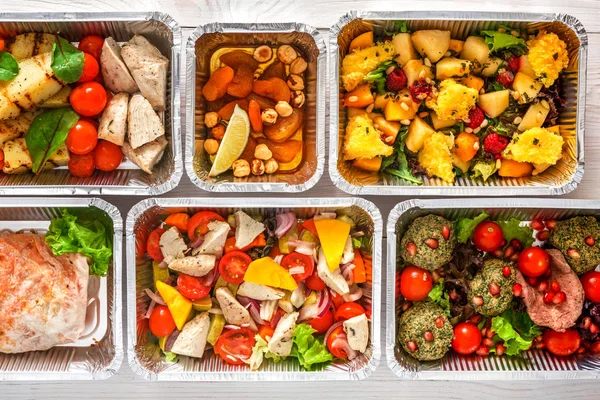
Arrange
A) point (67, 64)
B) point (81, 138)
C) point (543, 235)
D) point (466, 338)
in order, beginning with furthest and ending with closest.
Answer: point (543, 235), point (466, 338), point (81, 138), point (67, 64)

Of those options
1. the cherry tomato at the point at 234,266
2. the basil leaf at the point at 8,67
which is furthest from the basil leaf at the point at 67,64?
the cherry tomato at the point at 234,266

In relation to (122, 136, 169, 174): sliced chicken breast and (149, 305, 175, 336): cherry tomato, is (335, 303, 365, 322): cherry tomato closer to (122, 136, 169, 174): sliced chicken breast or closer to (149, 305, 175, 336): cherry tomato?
(149, 305, 175, 336): cherry tomato

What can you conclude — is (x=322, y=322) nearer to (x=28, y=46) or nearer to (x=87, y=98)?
(x=87, y=98)

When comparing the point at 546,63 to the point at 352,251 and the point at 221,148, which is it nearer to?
the point at 352,251

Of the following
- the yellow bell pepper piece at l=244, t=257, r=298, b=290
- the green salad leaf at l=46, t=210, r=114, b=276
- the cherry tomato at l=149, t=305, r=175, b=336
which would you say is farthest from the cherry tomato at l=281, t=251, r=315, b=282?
the green salad leaf at l=46, t=210, r=114, b=276

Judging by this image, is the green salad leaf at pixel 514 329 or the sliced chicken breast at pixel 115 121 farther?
the green salad leaf at pixel 514 329

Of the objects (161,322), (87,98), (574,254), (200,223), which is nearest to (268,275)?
(200,223)

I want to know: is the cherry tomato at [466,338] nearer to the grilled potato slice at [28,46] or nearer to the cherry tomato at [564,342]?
the cherry tomato at [564,342]
